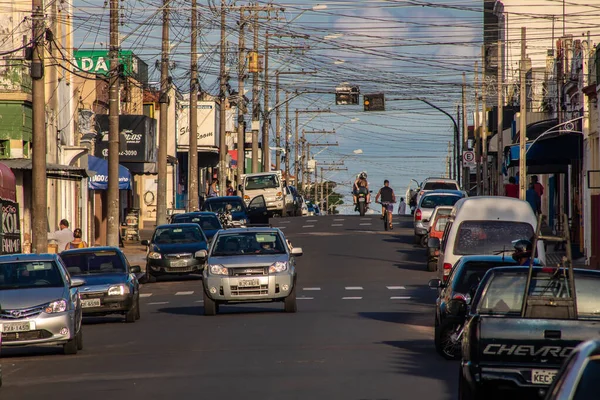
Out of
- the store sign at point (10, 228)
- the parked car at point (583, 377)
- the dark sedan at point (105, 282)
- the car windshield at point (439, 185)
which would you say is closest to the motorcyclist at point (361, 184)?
the car windshield at point (439, 185)

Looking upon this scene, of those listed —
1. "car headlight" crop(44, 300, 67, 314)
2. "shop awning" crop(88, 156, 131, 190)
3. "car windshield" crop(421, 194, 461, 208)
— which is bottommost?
"car headlight" crop(44, 300, 67, 314)

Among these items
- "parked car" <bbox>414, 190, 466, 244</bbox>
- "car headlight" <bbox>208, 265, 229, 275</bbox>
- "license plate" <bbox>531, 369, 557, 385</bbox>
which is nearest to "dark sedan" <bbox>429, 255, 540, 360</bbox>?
"license plate" <bbox>531, 369, 557, 385</bbox>

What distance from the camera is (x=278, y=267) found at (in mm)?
25016

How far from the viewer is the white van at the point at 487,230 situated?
24.1 metres

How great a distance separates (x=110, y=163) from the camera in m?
37.8

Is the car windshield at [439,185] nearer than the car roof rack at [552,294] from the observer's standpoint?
No

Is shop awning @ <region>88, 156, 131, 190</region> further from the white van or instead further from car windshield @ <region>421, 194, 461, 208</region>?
the white van

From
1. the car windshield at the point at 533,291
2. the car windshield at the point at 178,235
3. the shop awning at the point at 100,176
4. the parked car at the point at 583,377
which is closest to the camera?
the parked car at the point at 583,377

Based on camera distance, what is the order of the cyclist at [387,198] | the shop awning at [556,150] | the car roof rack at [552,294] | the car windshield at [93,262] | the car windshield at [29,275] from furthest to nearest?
the cyclist at [387,198], the shop awning at [556,150], the car windshield at [93,262], the car windshield at [29,275], the car roof rack at [552,294]

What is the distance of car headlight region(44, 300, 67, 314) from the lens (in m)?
18.8

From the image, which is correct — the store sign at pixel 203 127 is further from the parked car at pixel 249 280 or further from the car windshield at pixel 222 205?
the parked car at pixel 249 280

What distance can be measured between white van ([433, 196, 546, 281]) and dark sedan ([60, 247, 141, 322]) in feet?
19.7

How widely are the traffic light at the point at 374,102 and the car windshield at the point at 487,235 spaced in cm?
3965

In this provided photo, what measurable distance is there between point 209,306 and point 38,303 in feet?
22.1
